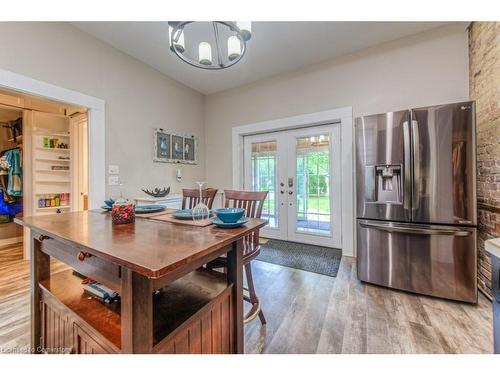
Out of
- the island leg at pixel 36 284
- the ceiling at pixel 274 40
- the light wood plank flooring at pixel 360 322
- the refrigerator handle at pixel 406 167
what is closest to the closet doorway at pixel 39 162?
the ceiling at pixel 274 40

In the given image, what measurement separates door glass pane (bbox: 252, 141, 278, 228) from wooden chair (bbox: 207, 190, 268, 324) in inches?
74.6

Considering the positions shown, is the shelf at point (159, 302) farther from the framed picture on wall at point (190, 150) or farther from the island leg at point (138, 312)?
the framed picture on wall at point (190, 150)

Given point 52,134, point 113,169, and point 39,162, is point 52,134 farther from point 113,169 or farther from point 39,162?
point 113,169

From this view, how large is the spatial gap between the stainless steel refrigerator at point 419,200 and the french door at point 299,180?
1024mm

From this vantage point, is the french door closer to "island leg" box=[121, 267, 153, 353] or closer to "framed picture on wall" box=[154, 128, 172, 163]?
"framed picture on wall" box=[154, 128, 172, 163]

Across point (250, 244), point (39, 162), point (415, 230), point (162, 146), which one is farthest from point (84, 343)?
point (39, 162)

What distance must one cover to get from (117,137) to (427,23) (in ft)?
13.4

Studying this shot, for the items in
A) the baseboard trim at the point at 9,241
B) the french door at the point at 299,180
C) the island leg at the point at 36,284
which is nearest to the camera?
the island leg at the point at 36,284

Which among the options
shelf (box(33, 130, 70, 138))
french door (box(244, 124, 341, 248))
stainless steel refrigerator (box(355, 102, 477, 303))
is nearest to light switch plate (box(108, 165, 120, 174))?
shelf (box(33, 130, 70, 138))

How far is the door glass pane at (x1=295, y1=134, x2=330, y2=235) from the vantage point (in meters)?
3.37

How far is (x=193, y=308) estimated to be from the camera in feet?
3.28

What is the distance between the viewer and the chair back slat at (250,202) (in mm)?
1763

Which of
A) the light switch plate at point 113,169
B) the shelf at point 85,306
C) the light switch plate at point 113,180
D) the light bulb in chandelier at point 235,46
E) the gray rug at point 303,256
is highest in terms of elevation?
the light bulb in chandelier at point 235,46

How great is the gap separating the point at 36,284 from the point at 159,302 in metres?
0.86
